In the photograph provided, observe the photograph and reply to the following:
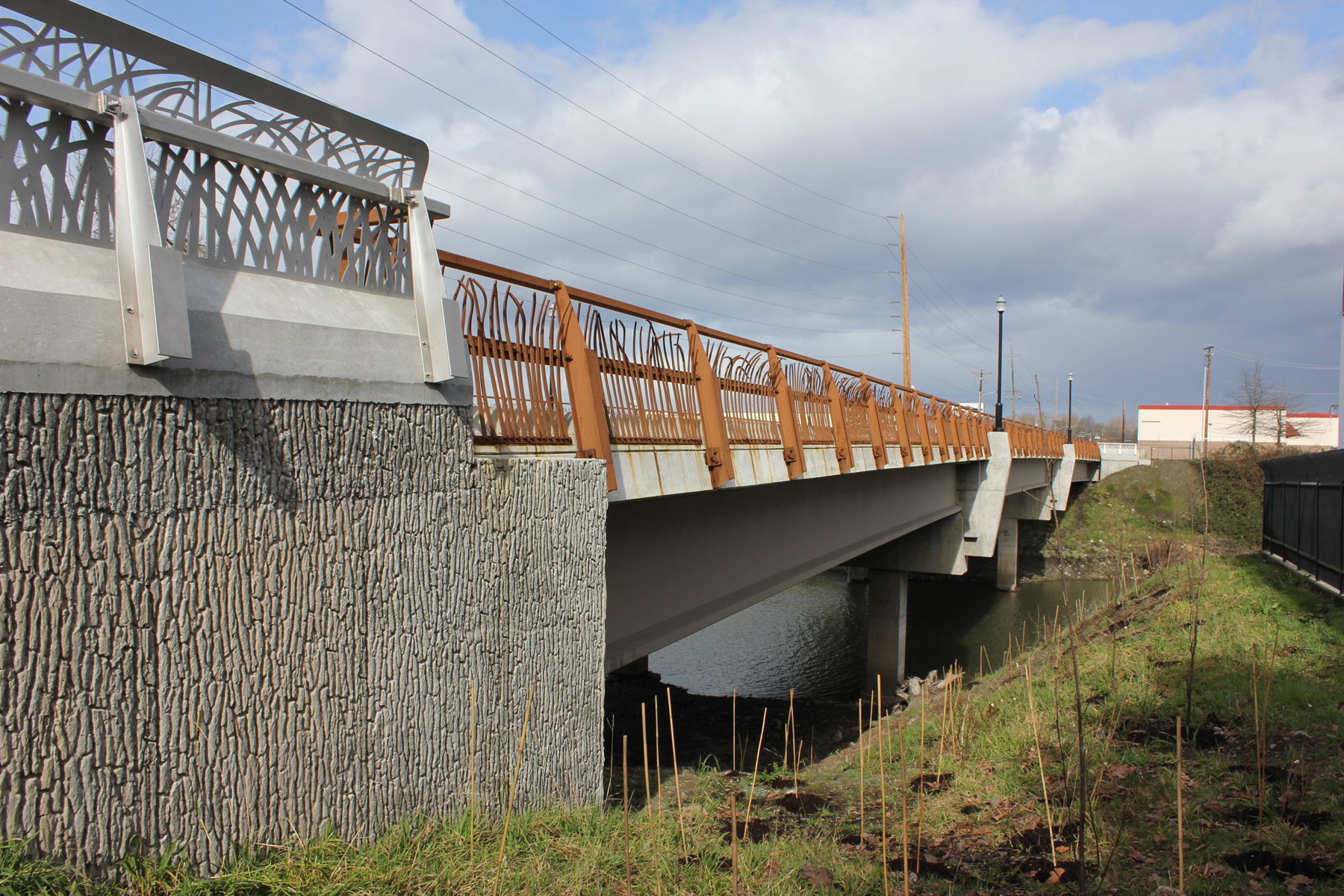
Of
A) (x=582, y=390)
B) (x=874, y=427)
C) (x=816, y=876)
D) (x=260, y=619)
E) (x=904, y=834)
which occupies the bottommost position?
(x=816, y=876)

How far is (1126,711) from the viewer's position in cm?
707

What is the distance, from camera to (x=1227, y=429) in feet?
227

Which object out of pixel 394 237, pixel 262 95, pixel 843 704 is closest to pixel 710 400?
pixel 394 237

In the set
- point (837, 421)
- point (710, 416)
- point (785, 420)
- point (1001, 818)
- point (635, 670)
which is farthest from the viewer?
point (635, 670)

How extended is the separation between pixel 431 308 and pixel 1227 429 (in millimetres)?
82623

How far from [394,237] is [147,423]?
1883mm

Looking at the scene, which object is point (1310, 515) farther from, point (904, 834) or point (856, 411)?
point (904, 834)

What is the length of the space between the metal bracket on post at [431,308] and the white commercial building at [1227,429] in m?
49.8

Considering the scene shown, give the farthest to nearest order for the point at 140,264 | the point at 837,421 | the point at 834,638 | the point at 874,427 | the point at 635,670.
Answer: the point at 834,638
the point at 635,670
the point at 874,427
the point at 837,421
the point at 140,264

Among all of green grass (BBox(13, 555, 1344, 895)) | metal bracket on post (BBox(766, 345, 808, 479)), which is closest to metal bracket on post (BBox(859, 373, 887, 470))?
metal bracket on post (BBox(766, 345, 808, 479))

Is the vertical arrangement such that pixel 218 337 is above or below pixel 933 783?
above

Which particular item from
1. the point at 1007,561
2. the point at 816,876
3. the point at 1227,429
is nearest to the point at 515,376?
the point at 816,876

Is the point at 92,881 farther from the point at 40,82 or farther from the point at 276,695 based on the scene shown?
the point at 40,82

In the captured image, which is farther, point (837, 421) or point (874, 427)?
point (874, 427)
